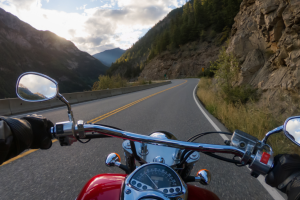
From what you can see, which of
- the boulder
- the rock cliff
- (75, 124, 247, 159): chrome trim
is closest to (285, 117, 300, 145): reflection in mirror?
(75, 124, 247, 159): chrome trim

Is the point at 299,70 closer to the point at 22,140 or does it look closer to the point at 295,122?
the point at 295,122

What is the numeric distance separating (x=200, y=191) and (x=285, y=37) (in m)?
11.0

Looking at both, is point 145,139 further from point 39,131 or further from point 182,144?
point 39,131

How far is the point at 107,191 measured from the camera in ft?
3.68

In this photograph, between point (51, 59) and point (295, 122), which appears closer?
point (295, 122)

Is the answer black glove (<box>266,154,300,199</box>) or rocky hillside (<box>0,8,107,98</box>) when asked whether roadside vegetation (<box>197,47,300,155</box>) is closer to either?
black glove (<box>266,154,300,199</box>)

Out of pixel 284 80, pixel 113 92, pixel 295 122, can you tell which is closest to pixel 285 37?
pixel 284 80

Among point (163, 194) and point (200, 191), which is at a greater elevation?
point (163, 194)

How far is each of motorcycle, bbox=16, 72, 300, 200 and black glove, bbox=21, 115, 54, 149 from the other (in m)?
0.07

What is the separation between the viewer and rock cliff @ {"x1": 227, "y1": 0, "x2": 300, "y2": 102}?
28.3 ft

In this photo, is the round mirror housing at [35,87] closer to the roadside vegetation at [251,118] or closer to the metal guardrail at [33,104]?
the roadside vegetation at [251,118]

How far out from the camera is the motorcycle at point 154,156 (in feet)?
3.23

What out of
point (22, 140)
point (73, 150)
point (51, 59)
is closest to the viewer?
point (22, 140)

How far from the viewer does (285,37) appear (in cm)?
929
